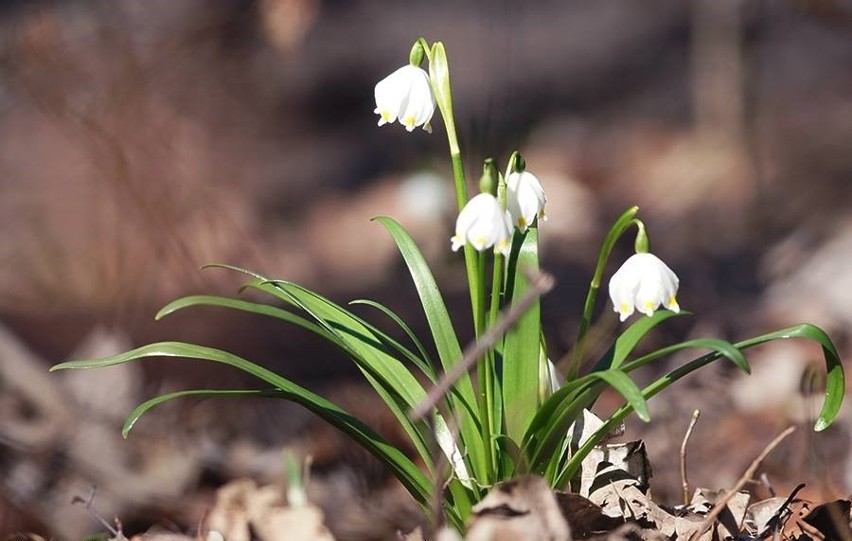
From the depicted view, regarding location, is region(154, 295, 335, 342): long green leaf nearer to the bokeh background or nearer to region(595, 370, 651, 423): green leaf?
region(595, 370, 651, 423): green leaf

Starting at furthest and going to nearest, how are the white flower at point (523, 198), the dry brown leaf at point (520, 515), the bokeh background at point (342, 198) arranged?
the bokeh background at point (342, 198)
the white flower at point (523, 198)
the dry brown leaf at point (520, 515)

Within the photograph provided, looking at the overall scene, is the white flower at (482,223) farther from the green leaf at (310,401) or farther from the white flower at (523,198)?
the green leaf at (310,401)

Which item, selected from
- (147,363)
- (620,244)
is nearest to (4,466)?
(147,363)

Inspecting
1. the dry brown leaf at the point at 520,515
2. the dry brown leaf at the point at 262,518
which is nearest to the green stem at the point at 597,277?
the dry brown leaf at the point at 520,515

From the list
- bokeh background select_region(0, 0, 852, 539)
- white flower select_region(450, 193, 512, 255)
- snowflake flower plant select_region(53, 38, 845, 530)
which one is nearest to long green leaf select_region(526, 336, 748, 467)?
snowflake flower plant select_region(53, 38, 845, 530)

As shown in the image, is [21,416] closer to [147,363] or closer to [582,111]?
[147,363]

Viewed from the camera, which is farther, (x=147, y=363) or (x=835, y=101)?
(x=835, y=101)

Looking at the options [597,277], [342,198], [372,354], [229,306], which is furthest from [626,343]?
[342,198]
